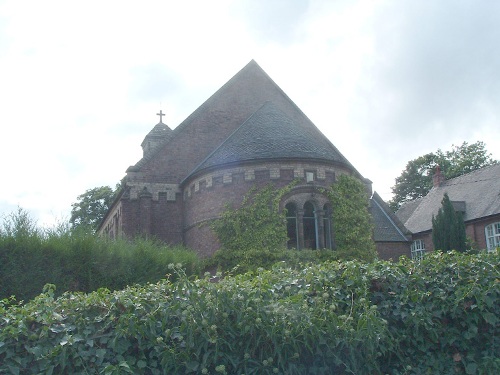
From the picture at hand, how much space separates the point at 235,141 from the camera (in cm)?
2312

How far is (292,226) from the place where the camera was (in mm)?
21469

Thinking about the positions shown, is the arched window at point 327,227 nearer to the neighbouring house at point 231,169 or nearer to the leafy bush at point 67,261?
the neighbouring house at point 231,169

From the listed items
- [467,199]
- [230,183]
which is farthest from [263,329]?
[467,199]

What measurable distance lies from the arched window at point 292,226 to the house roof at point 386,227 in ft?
38.2

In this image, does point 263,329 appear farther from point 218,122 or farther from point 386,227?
point 386,227

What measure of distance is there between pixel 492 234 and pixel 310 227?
19909 mm

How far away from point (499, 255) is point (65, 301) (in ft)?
18.0

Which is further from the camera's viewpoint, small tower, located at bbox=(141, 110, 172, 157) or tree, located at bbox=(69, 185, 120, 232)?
tree, located at bbox=(69, 185, 120, 232)

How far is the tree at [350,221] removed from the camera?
21422 millimetres

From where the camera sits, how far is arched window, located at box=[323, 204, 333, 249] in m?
21.7

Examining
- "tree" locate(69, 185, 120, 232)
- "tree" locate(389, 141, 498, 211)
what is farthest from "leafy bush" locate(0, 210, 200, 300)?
"tree" locate(389, 141, 498, 211)

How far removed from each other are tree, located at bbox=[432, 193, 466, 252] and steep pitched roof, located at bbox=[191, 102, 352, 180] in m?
13.2

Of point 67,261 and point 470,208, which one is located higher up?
point 470,208

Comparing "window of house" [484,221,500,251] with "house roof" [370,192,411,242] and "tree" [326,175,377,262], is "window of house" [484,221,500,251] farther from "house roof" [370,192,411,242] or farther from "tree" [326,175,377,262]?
"tree" [326,175,377,262]
